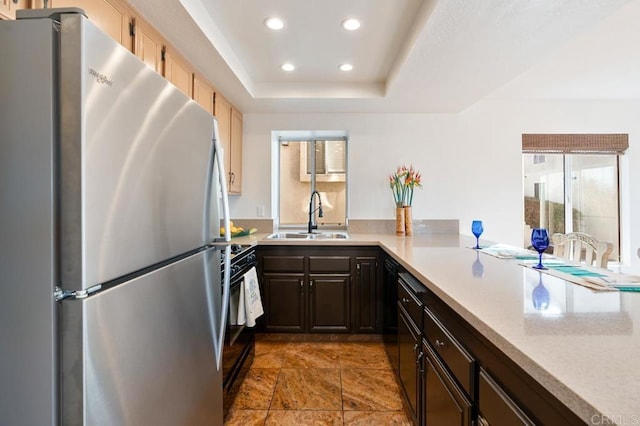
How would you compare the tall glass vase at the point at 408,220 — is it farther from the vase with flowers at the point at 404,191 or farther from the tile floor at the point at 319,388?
the tile floor at the point at 319,388

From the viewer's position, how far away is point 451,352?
1.05m

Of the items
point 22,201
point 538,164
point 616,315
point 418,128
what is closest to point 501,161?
point 538,164

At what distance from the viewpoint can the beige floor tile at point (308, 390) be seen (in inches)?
73.3

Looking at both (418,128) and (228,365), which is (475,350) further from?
(418,128)

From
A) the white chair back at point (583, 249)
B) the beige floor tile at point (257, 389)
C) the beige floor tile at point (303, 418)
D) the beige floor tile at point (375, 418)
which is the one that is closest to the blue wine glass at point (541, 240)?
the white chair back at point (583, 249)

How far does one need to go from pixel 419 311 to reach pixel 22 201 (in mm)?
1440

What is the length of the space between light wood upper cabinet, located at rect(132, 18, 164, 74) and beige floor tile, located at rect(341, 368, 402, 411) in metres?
2.30

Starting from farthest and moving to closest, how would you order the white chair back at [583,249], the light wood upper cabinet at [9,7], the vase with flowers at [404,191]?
the vase with flowers at [404,191]
the white chair back at [583,249]
the light wood upper cabinet at [9,7]

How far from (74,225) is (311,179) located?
10.2ft

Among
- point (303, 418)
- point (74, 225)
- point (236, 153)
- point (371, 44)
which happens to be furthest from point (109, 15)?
point (303, 418)

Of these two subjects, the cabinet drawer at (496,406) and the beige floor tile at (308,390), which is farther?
the beige floor tile at (308,390)

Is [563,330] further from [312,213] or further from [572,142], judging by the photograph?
[572,142]

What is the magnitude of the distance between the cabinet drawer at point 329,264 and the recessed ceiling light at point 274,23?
1771mm

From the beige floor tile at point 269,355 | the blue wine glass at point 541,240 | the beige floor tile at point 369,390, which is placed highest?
the blue wine glass at point 541,240
